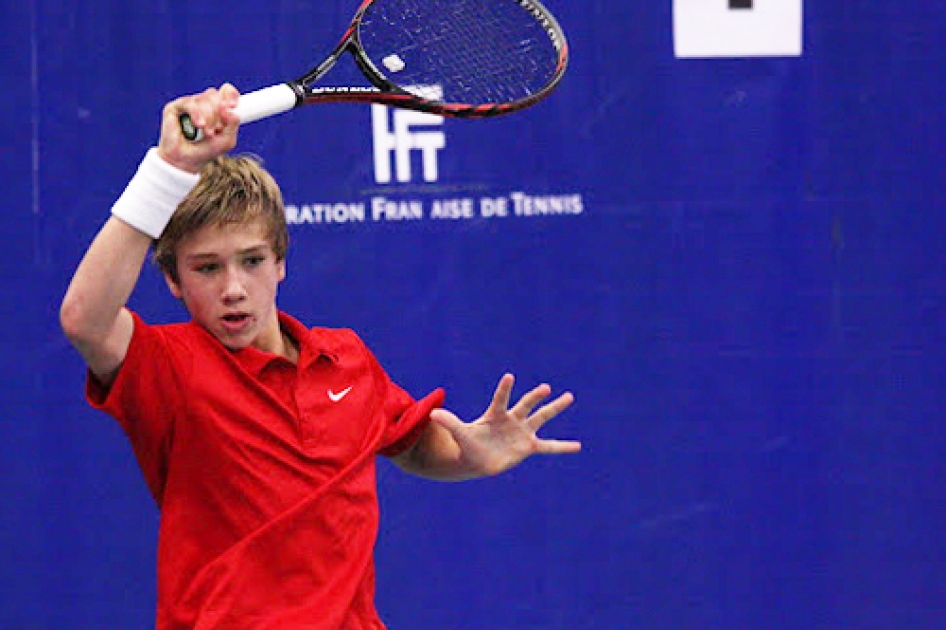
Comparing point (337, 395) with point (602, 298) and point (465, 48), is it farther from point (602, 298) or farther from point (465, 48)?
point (602, 298)

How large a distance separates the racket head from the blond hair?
351 millimetres

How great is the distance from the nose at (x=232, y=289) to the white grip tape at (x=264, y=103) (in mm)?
243

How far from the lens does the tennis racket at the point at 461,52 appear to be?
248 cm

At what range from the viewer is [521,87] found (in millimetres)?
2785

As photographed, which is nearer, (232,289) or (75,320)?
(75,320)

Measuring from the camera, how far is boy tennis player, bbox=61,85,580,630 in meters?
2.10

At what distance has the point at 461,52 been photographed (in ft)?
9.14

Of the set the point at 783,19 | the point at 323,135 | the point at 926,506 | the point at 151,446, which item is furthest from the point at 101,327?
the point at 926,506

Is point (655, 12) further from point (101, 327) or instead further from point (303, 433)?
point (101, 327)

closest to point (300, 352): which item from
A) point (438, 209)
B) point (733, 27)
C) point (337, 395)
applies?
point (337, 395)

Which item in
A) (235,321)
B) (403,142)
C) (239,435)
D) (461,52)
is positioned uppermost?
(461,52)

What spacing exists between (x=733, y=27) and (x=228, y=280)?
1.74 meters

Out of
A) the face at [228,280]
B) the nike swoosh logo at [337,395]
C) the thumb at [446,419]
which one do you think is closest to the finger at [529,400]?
the thumb at [446,419]

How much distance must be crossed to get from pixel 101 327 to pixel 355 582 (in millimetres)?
554
